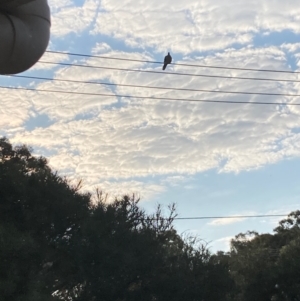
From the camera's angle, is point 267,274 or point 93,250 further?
point 267,274

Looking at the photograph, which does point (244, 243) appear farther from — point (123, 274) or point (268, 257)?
point (123, 274)

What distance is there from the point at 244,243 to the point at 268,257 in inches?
424

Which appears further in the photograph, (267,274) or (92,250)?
(267,274)

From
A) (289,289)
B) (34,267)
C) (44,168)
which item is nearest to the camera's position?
(34,267)

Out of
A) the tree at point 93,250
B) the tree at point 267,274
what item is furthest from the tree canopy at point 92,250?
the tree at point 267,274

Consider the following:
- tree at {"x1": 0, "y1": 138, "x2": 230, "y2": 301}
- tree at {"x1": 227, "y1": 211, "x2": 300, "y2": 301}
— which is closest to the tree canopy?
tree at {"x1": 0, "y1": 138, "x2": 230, "y2": 301}

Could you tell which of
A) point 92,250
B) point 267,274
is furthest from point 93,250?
point 267,274

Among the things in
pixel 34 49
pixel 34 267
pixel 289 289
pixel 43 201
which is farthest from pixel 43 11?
pixel 289 289

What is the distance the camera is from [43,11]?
8.45 metres

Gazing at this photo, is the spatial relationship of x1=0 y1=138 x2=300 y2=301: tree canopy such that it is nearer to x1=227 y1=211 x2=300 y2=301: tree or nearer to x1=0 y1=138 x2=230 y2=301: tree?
x1=0 y1=138 x2=230 y2=301: tree

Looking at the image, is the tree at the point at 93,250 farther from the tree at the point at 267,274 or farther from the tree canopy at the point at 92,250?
the tree at the point at 267,274

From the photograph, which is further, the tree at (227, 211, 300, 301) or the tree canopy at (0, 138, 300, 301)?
the tree at (227, 211, 300, 301)

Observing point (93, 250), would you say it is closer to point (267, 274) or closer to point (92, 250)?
point (92, 250)

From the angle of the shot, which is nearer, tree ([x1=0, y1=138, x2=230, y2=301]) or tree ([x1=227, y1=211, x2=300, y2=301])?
tree ([x1=0, y1=138, x2=230, y2=301])
